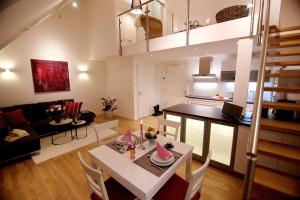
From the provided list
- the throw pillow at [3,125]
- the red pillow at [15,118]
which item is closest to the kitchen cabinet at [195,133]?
the throw pillow at [3,125]

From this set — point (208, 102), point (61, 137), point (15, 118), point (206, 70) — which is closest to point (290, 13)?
point (206, 70)

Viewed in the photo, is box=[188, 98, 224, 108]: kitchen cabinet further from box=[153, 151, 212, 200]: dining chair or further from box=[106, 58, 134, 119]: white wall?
box=[153, 151, 212, 200]: dining chair

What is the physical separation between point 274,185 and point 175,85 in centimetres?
480

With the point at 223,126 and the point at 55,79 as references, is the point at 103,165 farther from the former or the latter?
the point at 55,79

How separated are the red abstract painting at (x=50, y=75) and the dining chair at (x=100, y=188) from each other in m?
4.33

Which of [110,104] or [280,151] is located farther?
[110,104]

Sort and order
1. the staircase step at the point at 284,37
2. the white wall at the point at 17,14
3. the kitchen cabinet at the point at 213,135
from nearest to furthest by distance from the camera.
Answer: the white wall at the point at 17,14 < the staircase step at the point at 284,37 < the kitchen cabinet at the point at 213,135

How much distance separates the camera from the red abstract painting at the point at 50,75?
433 centimetres

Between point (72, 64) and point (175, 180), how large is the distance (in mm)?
5221

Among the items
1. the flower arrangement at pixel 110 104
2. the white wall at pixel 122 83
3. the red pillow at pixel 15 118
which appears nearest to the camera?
the red pillow at pixel 15 118

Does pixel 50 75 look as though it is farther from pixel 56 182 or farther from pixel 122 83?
pixel 56 182

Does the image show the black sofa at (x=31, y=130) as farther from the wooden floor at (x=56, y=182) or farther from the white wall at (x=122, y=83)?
the white wall at (x=122, y=83)

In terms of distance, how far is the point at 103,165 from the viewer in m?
1.40

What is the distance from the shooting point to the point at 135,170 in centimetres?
129
